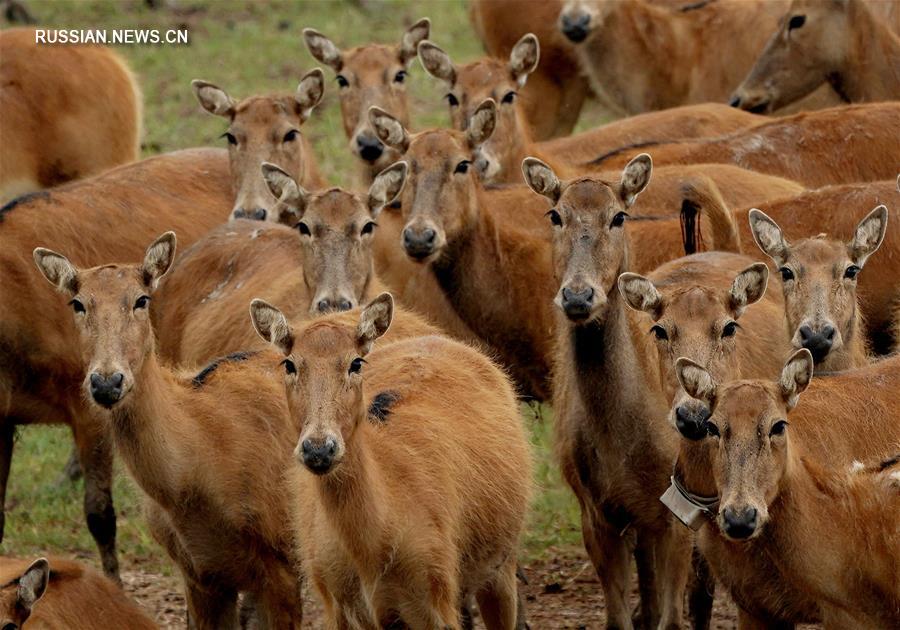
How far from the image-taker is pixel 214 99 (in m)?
12.4

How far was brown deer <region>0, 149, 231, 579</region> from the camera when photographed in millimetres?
10359

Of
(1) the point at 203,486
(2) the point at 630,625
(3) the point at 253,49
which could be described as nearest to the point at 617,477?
(2) the point at 630,625

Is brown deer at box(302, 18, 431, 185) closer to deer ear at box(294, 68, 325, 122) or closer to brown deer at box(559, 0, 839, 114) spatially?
deer ear at box(294, 68, 325, 122)

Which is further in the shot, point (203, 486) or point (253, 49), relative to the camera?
point (253, 49)

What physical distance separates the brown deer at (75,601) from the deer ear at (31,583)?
0.17 ft

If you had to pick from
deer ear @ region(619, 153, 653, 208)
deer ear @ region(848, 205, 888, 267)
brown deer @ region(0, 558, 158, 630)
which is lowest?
brown deer @ region(0, 558, 158, 630)

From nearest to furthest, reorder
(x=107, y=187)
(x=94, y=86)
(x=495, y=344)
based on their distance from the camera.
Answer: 1. (x=495, y=344)
2. (x=107, y=187)
3. (x=94, y=86)

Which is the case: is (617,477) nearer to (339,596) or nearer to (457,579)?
(457,579)

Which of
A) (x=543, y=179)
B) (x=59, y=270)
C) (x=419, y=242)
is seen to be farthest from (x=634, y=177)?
(x=59, y=270)

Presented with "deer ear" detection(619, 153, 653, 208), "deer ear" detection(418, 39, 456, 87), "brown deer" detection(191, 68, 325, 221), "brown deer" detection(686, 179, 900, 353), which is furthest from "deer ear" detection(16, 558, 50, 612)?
"deer ear" detection(418, 39, 456, 87)

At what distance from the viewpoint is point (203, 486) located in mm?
8484

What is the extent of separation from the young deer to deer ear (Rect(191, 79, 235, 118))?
3800mm

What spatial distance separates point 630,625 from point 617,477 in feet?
2.50

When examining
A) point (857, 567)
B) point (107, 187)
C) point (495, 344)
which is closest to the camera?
point (857, 567)
